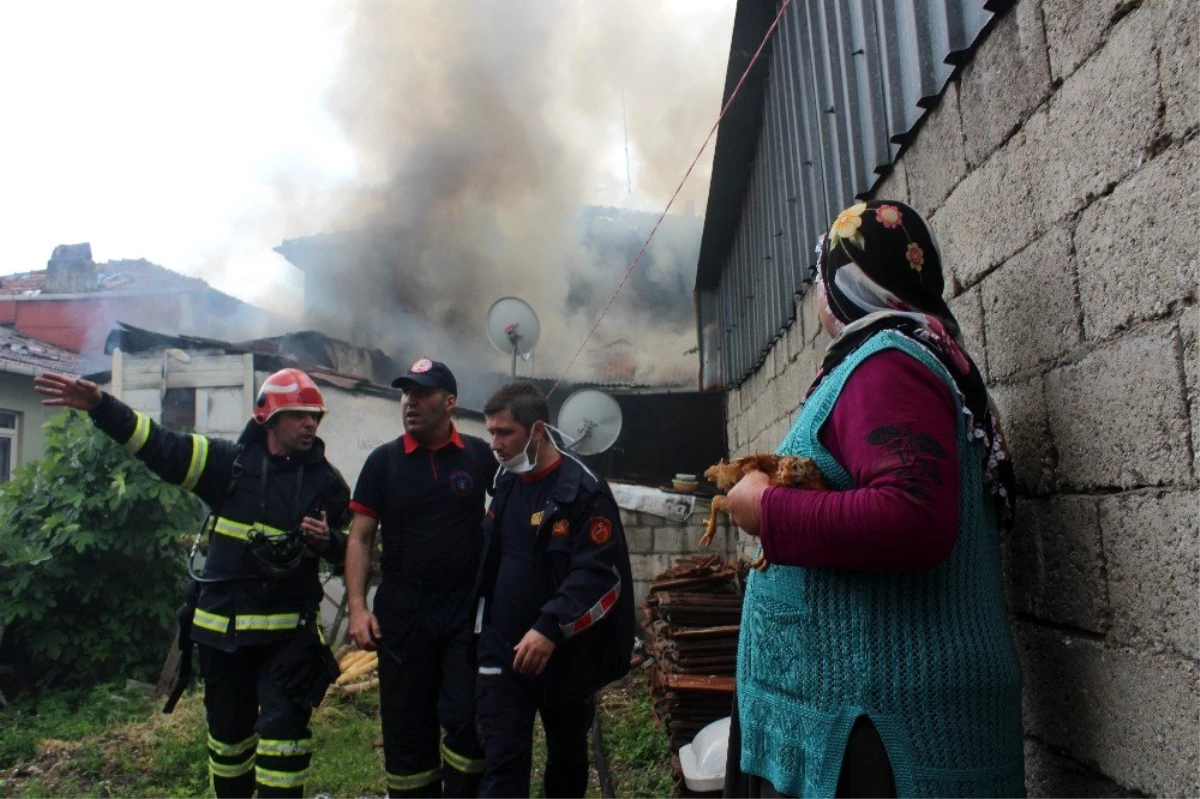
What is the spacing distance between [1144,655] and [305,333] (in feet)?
53.5

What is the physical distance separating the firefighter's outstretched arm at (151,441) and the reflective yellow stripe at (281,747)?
1171 millimetres

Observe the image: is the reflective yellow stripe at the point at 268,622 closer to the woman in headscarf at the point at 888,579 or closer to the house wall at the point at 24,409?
the woman in headscarf at the point at 888,579

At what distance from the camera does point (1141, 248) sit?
5.02ft

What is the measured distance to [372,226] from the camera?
19.2 meters

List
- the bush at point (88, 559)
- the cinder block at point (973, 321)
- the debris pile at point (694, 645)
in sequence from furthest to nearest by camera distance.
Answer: the bush at point (88, 559)
the debris pile at point (694, 645)
the cinder block at point (973, 321)

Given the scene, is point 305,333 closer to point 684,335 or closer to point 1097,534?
point 684,335

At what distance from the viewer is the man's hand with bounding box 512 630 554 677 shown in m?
3.21

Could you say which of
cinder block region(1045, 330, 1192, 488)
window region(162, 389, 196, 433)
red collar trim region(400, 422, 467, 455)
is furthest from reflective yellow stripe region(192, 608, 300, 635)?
window region(162, 389, 196, 433)

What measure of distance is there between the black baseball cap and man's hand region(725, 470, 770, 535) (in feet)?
8.29

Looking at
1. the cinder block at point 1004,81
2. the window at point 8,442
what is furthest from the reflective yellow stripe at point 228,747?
the window at point 8,442

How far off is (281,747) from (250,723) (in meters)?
0.32

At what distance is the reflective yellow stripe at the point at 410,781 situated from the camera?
3707 millimetres

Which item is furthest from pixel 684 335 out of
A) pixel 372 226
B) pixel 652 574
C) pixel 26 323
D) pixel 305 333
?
pixel 26 323

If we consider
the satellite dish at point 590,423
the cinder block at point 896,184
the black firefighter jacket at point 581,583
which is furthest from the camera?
the satellite dish at point 590,423
